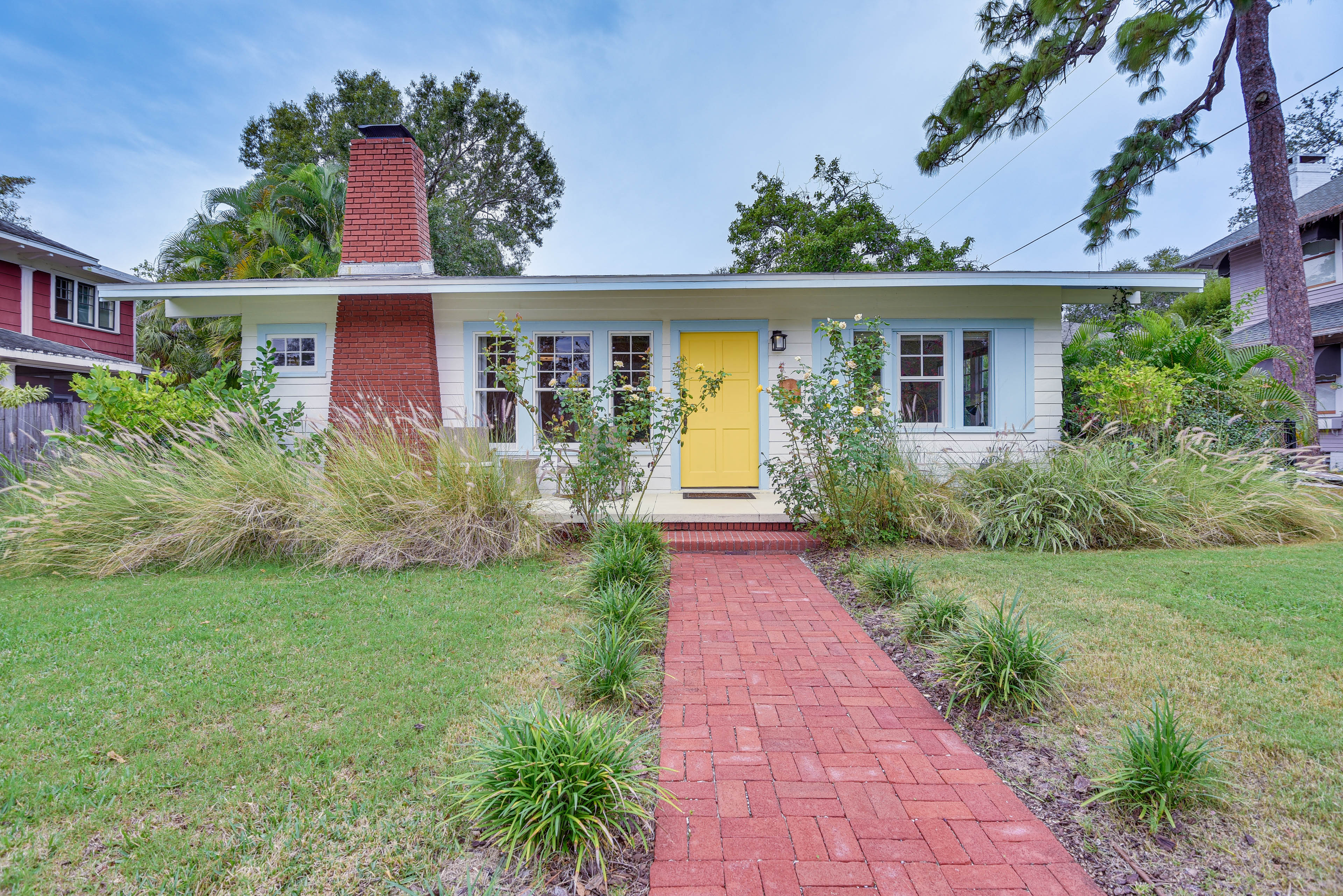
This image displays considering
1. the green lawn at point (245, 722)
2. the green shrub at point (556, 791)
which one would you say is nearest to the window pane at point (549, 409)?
the green lawn at point (245, 722)

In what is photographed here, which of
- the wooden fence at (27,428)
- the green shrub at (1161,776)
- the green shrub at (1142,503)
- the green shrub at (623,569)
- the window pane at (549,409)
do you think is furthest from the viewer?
the window pane at (549,409)

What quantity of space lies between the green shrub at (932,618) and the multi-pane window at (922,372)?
16.1ft

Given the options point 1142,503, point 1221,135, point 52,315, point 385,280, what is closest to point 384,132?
point 385,280

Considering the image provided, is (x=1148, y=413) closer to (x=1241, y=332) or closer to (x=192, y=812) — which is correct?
(x=192, y=812)

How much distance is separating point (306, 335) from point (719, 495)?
223 inches

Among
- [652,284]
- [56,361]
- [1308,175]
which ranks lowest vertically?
[56,361]

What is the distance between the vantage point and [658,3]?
13.9 metres

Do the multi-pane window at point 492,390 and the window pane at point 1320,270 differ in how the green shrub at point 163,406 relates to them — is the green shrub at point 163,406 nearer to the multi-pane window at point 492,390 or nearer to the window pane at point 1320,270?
the multi-pane window at point 492,390

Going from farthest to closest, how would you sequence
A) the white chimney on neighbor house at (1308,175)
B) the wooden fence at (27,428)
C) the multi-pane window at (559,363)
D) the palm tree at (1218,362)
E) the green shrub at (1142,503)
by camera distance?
the white chimney on neighbor house at (1308,175), the multi-pane window at (559,363), the palm tree at (1218,362), the wooden fence at (27,428), the green shrub at (1142,503)

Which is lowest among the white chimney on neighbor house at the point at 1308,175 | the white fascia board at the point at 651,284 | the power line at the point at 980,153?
the white fascia board at the point at 651,284

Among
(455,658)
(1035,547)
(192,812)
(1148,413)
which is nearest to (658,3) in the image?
(1148,413)

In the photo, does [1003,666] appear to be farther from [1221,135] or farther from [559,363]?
[1221,135]

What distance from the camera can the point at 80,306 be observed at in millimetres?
14836

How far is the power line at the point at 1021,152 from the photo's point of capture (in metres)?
11.3
